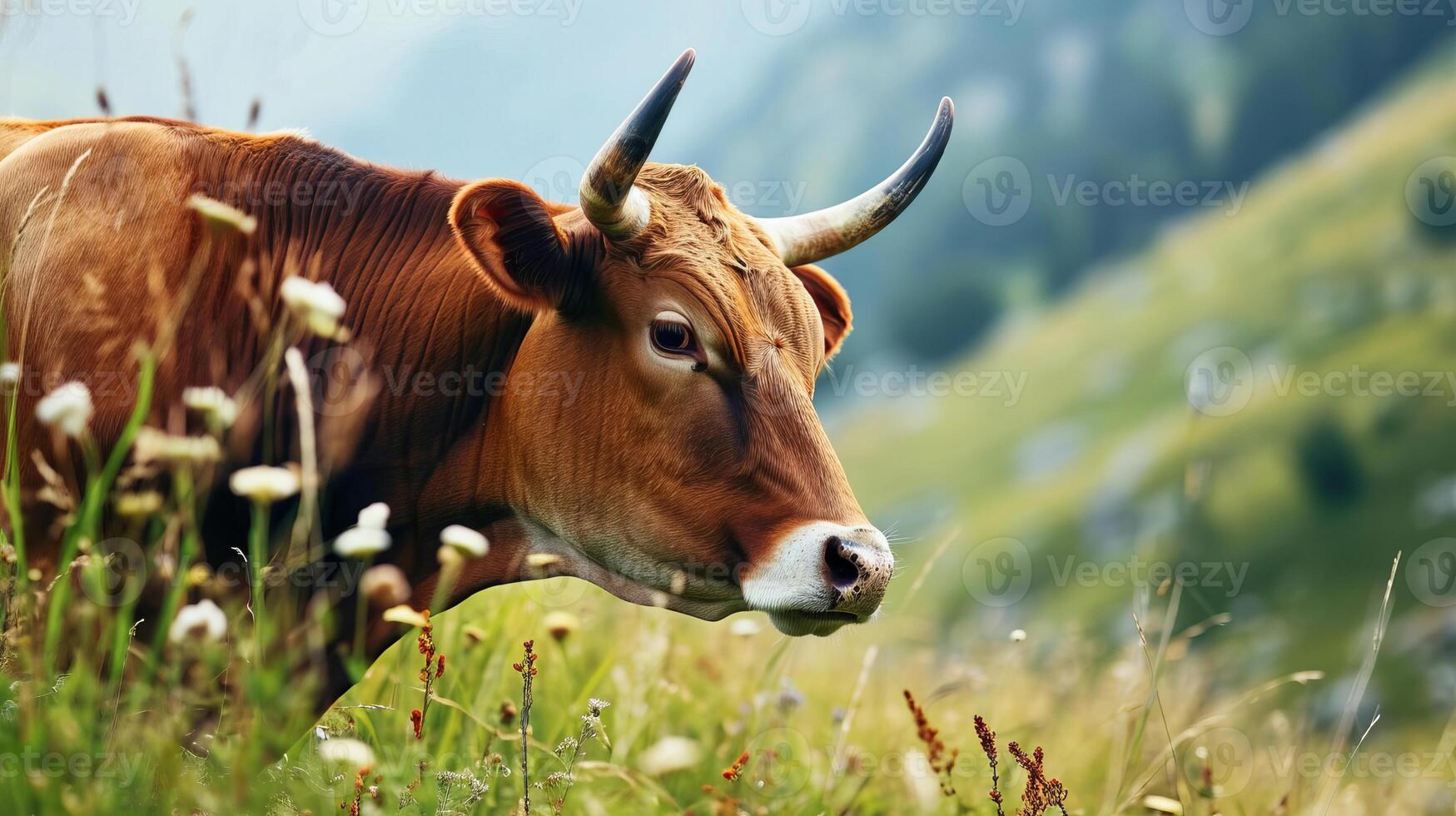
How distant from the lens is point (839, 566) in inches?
140

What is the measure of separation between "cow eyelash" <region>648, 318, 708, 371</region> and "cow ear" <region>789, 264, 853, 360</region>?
4.04 ft

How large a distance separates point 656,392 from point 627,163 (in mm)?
784

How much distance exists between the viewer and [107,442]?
3.77 meters

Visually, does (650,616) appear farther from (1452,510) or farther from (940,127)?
(1452,510)

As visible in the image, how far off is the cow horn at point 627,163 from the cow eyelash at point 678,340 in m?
0.37

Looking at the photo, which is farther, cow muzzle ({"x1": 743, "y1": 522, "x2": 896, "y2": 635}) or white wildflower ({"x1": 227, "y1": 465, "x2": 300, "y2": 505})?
cow muzzle ({"x1": 743, "y1": 522, "x2": 896, "y2": 635})

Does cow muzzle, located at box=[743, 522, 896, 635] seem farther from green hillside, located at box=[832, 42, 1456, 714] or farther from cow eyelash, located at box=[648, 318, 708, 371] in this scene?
green hillside, located at box=[832, 42, 1456, 714]

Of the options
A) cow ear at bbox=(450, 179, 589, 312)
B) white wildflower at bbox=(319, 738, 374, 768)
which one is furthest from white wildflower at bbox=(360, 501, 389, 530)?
cow ear at bbox=(450, 179, 589, 312)

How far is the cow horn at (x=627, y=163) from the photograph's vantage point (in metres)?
3.74

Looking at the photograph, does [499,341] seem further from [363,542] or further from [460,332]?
[363,542]

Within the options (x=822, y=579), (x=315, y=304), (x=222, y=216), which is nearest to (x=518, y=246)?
(x=222, y=216)

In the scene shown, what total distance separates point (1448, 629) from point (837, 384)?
59.9 metres

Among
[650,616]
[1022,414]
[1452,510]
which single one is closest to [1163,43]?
[1022,414]

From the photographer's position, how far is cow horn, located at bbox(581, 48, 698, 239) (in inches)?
147
